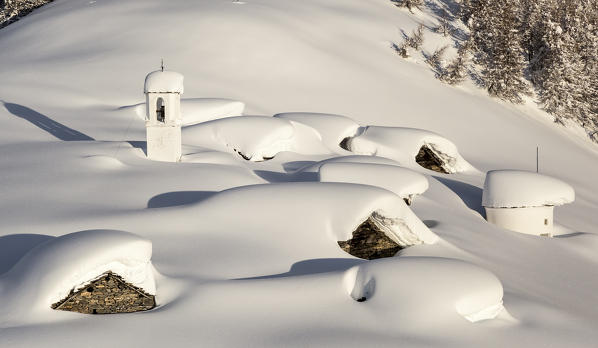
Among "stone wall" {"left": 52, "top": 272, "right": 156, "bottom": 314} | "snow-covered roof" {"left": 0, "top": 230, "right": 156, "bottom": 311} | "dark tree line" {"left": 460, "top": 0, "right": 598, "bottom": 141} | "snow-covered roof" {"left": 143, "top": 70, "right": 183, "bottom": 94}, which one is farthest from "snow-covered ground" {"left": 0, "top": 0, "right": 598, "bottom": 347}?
"dark tree line" {"left": 460, "top": 0, "right": 598, "bottom": 141}

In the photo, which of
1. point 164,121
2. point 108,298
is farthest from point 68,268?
point 164,121

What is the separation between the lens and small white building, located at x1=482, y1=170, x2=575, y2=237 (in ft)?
78.2

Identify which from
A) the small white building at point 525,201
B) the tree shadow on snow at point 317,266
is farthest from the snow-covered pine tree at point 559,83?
the tree shadow on snow at point 317,266

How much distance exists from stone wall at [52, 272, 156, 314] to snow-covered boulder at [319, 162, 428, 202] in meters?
9.67

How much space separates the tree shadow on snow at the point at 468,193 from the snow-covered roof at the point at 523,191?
1.22 m

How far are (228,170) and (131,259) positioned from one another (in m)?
9.85

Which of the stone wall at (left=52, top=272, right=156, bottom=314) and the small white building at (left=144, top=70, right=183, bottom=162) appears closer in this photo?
the stone wall at (left=52, top=272, right=156, bottom=314)

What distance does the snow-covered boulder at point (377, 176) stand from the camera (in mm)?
20859

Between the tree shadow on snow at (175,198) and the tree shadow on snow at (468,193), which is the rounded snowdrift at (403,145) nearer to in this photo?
the tree shadow on snow at (468,193)

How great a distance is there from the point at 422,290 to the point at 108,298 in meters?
5.92

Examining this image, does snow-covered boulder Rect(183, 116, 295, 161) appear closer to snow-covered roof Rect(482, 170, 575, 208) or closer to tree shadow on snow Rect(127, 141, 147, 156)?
tree shadow on snow Rect(127, 141, 147, 156)

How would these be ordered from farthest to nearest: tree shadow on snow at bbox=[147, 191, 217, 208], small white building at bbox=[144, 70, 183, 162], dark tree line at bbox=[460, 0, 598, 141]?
dark tree line at bbox=[460, 0, 598, 141] → small white building at bbox=[144, 70, 183, 162] → tree shadow on snow at bbox=[147, 191, 217, 208]

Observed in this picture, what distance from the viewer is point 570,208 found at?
100ft

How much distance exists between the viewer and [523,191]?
24016mm
